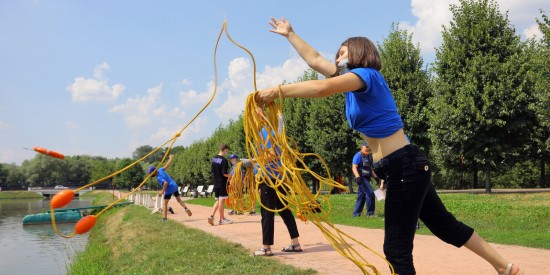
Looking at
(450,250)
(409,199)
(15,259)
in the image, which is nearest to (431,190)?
(409,199)

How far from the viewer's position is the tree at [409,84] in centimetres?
2475

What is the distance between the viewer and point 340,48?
353 cm

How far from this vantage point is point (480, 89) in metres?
21.8

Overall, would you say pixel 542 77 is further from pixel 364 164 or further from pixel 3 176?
pixel 3 176

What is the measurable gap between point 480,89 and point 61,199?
21.9m

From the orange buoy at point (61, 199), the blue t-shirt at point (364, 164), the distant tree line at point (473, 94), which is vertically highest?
the distant tree line at point (473, 94)

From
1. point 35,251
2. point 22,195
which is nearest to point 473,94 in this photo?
point 35,251

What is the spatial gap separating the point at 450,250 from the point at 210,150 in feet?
173

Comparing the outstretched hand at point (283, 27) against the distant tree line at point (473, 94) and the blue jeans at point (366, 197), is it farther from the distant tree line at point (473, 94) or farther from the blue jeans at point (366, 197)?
the distant tree line at point (473, 94)

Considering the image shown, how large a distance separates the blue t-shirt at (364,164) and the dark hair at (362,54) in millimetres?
8034

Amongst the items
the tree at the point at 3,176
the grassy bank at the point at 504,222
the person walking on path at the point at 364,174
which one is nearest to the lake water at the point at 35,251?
the person walking on path at the point at 364,174

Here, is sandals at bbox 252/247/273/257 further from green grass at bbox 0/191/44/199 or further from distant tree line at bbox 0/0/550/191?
green grass at bbox 0/191/44/199

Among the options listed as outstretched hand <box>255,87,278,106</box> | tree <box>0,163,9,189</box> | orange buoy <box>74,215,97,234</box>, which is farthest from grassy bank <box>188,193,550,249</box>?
tree <box>0,163,9,189</box>

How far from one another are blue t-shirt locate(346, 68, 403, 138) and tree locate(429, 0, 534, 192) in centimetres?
1980
